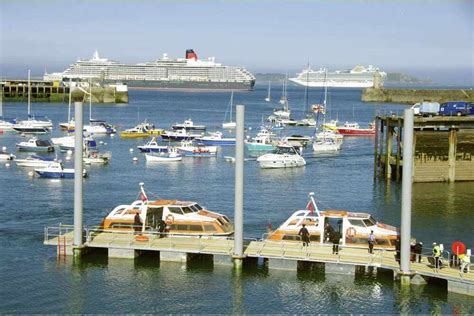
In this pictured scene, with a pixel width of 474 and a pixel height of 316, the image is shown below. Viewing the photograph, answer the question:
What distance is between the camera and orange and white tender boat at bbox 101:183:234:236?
31.1 meters

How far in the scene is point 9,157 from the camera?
218 ft

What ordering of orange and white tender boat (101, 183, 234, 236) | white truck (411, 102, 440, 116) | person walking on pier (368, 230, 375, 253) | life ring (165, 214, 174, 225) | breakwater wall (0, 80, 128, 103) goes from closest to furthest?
person walking on pier (368, 230, 375, 253)
orange and white tender boat (101, 183, 234, 236)
life ring (165, 214, 174, 225)
white truck (411, 102, 440, 116)
breakwater wall (0, 80, 128, 103)

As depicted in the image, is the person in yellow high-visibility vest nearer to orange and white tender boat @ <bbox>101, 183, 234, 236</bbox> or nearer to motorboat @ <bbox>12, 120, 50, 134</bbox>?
orange and white tender boat @ <bbox>101, 183, 234, 236</bbox>

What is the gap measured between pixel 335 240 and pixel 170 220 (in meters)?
6.37

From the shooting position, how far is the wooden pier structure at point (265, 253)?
2683 centimetres

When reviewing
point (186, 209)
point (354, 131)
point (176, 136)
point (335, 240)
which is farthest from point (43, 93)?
point (335, 240)

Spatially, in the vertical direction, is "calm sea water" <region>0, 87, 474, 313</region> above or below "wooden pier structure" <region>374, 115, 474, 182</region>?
below

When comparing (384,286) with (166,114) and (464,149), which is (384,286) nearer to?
(464,149)

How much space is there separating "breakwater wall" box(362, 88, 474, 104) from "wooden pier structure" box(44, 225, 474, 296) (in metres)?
104

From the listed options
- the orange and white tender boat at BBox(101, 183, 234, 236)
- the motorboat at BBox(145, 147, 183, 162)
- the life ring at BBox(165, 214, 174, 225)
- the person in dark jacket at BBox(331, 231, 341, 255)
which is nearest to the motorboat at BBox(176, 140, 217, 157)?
the motorboat at BBox(145, 147, 183, 162)

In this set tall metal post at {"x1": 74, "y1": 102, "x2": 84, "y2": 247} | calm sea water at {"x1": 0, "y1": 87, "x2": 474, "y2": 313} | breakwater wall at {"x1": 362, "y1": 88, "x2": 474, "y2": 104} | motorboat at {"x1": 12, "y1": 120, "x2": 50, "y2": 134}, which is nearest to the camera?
calm sea water at {"x1": 0, "y1": 87, "x2": 474, "y2": 313}

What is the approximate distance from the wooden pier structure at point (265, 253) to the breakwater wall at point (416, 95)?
104m

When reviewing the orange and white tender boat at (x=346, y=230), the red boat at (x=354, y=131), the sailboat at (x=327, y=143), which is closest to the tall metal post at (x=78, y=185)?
the orange and white tender boat at (x=346, y=230)

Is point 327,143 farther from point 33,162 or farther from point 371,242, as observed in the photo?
point 371,242
